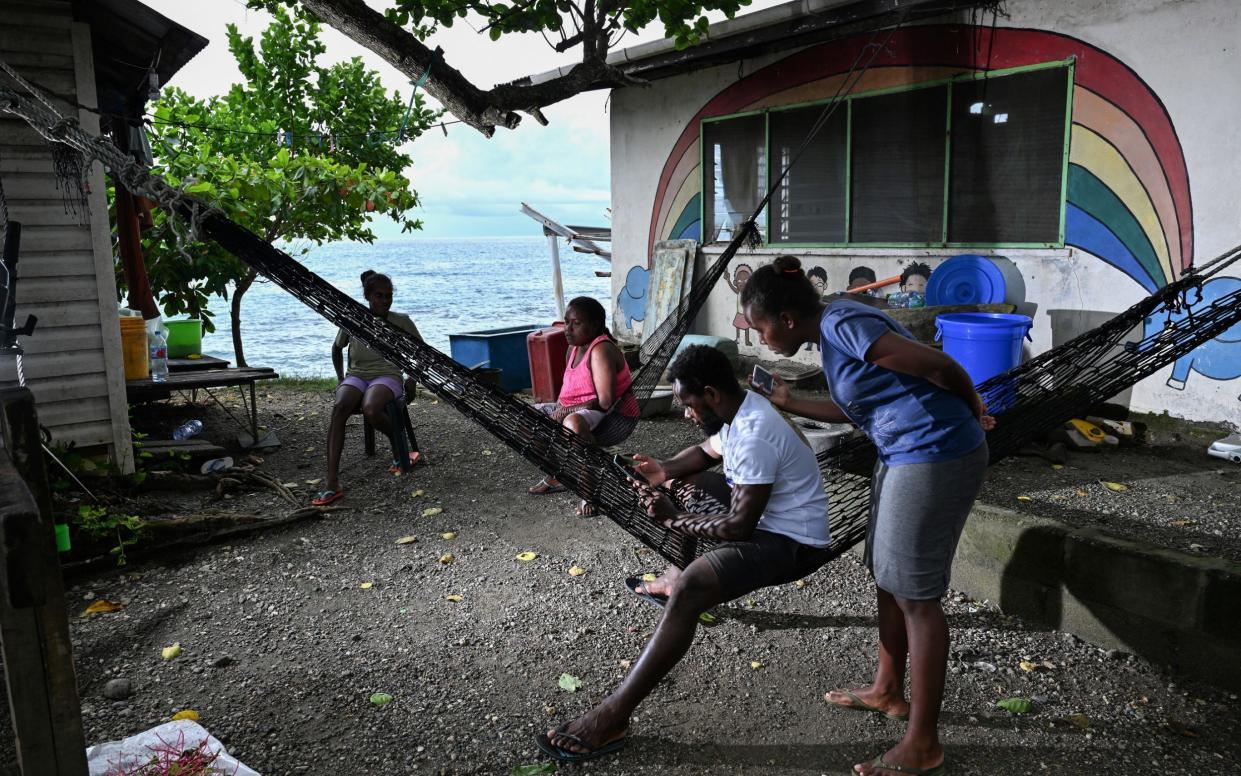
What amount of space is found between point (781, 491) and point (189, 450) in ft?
11.9

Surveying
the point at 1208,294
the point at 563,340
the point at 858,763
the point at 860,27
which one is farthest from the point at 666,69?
the point at 858,763

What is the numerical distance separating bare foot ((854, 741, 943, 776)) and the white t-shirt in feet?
1.71

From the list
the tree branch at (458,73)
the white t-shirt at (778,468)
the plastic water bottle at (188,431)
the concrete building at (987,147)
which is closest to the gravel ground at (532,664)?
the white t-shirt at (778,468)

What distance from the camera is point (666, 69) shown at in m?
7.20

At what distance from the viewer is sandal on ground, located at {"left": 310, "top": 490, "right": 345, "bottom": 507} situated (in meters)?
3.95

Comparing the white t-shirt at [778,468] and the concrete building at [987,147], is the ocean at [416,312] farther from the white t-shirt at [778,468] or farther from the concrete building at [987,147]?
the white t-shirt at [778,468]

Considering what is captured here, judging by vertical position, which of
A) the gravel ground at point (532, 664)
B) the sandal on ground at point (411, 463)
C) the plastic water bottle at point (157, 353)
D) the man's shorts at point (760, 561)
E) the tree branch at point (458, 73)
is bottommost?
→ the gravel ground at point (532, 664)

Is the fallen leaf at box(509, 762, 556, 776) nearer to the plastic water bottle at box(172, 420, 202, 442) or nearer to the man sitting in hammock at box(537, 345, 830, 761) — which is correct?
the man sitting in hammock at box(537, 345, 830, 761)

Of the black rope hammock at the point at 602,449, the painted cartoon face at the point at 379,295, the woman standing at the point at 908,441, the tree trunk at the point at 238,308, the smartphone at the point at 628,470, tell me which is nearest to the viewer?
the woman standing at the point at 908,441

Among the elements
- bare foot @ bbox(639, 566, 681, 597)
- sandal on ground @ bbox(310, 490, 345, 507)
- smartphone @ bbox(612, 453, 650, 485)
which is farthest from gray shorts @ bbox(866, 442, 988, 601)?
sandal on ground @ bbox(310, 490, 345, 507)

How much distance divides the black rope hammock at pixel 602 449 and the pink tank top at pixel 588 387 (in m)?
0.84

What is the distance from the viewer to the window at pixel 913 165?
5.15m

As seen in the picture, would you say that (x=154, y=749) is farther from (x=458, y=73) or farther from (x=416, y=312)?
(x=416, y=312)

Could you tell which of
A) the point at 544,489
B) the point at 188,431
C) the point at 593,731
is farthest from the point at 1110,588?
the point at 188,431
